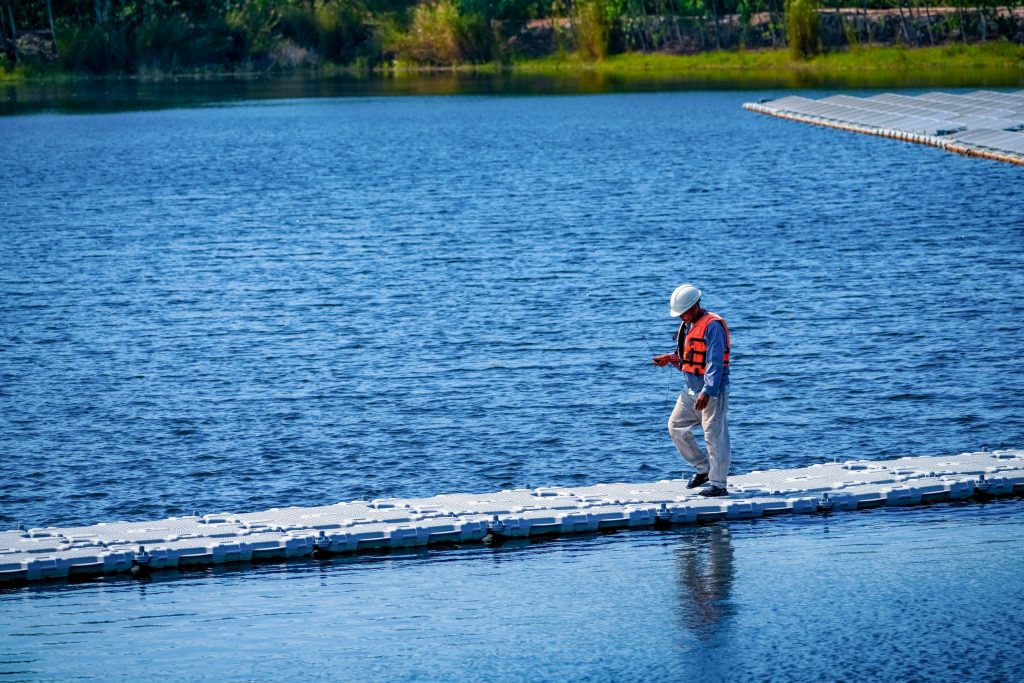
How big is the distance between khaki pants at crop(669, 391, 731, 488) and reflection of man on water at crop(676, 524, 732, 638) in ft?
2.29

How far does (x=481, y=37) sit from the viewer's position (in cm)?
15375

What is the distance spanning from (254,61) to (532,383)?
5560 inches

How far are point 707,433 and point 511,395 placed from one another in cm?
890

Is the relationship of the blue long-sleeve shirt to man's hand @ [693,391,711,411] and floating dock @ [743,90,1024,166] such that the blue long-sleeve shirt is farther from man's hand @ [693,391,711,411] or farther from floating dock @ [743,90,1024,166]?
floating dock @ [743,90,1024,166]

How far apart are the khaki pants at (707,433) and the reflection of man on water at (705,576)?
2.29ft

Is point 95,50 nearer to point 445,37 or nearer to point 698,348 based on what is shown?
point 445,37

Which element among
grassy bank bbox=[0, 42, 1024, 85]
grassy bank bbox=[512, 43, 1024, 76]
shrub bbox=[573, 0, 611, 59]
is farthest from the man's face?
shrub bbox=[573, 0, 611, 59]

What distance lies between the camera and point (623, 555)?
17875mm

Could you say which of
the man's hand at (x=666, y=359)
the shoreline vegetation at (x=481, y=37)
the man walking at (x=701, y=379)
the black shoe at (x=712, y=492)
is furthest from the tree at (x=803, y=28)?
the man's hand at (x=666, y=359)

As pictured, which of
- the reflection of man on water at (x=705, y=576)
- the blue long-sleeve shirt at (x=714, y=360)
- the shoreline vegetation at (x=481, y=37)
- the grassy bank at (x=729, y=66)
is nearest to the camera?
the reflection of man on water at (x=705, y=576)

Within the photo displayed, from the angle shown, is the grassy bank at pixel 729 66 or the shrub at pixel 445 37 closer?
the grassy bank at pixel 729 66

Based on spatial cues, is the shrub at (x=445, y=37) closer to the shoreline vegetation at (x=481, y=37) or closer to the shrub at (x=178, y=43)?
the shoreline vegetation at (x=481, y=37)

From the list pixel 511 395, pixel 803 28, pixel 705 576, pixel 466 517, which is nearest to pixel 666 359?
pixel 705 576

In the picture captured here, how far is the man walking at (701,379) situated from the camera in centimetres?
1800
